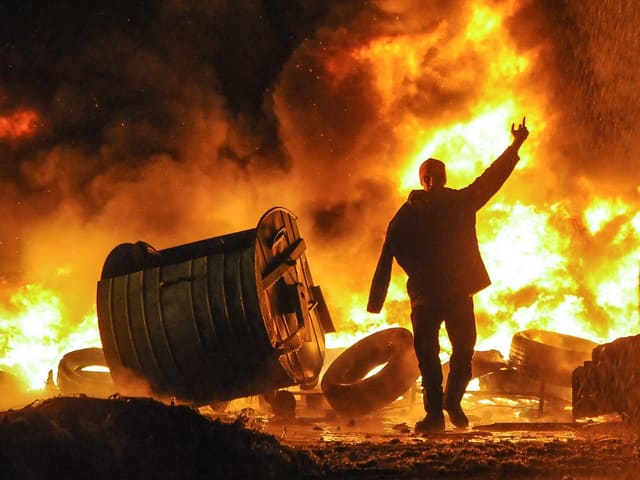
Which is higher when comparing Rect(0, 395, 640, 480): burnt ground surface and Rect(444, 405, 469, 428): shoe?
Rect(444, 405, 469, 428): shoe

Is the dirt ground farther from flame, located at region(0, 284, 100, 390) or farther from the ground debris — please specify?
flame, located at region(0, 284, 100, 390)

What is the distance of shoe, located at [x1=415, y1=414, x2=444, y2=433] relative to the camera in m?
6.16

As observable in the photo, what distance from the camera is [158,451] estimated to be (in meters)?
3.68

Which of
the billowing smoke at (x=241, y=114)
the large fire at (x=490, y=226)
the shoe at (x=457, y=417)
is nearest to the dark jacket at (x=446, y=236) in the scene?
the shoe at (x=457, y=417)

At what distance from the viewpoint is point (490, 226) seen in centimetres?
1168

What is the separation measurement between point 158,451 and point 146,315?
109 inches

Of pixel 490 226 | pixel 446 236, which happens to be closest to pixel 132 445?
pixel 446 236

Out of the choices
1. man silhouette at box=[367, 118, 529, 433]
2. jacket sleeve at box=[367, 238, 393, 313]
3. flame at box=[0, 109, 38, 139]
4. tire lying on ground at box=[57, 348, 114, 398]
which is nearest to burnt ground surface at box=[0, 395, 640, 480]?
man silhouette at box=[367, 118, 529, 433]

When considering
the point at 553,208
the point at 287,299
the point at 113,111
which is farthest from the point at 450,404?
the point at 113,111

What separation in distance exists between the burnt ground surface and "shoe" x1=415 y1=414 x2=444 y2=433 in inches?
29.9

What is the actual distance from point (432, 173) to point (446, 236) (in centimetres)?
63

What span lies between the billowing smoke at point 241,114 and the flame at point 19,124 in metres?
0.08

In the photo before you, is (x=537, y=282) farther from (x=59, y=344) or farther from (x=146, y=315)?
(x=59, y=344)

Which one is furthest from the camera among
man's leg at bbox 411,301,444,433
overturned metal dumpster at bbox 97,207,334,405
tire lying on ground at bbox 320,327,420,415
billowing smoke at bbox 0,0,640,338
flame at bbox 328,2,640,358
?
billowing smoke at bbox 0,0,640,338
